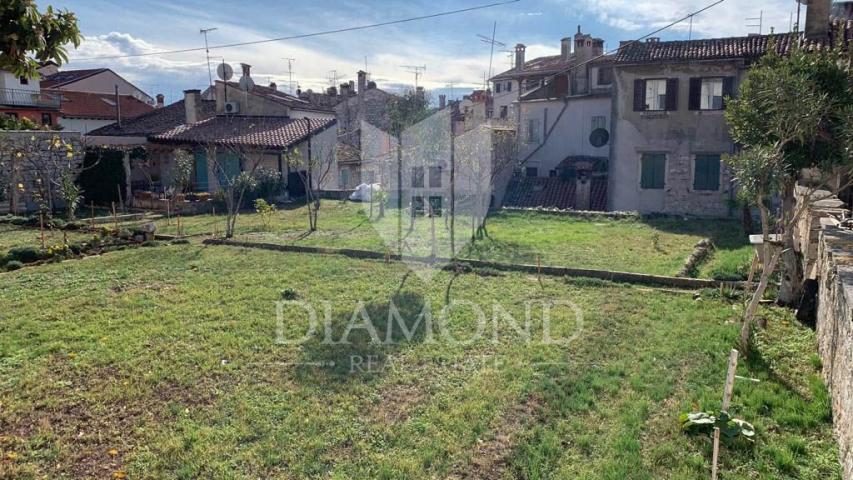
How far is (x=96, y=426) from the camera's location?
5223 millimetres

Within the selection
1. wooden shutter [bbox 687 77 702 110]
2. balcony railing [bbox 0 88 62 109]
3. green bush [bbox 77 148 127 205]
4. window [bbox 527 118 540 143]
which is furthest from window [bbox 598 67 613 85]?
balcony railing [bbox 0 88 62 109]

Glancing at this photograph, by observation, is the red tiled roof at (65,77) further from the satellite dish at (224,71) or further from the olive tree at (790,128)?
the olive tree at (790,128)

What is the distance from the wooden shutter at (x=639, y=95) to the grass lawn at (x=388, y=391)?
1258 centimetres

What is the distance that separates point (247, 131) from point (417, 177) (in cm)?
874

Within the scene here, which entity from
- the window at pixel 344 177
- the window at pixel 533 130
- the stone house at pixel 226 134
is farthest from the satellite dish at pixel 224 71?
the window at pixel 533 130

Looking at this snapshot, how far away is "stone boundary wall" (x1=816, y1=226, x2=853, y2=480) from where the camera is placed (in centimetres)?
413

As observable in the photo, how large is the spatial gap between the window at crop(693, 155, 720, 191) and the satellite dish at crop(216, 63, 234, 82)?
21753mm

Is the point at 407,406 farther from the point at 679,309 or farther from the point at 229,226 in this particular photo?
the point at 229,226

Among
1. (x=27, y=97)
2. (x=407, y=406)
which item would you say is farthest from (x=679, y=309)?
(x=27, y=97)

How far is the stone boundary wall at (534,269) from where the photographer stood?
9.90 meters

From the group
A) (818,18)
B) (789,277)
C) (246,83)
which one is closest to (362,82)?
(246,83)

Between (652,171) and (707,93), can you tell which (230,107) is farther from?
(707,93)

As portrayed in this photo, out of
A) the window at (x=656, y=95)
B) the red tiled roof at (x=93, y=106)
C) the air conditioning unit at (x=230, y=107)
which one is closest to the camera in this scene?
the window at (x=656, y=95)

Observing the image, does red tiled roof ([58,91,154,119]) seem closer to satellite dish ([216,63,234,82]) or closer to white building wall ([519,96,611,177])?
satellite dish ([216,63,234,82])
